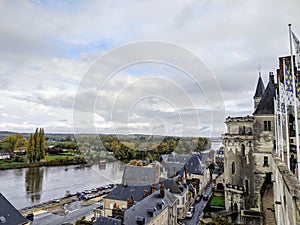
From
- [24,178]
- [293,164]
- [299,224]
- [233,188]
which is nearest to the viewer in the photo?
[299,224]

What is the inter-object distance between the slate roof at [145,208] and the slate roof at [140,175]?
13.2ft

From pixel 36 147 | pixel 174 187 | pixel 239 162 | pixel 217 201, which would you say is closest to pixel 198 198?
pixel 217 201

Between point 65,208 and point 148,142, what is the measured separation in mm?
8672

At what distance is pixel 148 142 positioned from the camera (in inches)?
648

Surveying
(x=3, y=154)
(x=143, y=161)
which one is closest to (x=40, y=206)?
(x=143, y=161)

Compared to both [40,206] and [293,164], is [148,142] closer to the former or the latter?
[293,164]

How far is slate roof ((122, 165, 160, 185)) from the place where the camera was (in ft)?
57.9

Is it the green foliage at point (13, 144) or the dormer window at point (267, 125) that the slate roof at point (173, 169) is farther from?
the green foliage at point (13, 144)

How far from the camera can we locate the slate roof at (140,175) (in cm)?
1766

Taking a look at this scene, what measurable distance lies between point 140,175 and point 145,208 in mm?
6614

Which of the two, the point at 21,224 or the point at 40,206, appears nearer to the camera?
the point at 21,224

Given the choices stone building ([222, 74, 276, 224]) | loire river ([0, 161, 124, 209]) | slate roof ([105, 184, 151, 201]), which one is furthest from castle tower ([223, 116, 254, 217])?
loire river ([0, 161, 124, 209])

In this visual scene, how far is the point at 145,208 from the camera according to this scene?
37.4 ft

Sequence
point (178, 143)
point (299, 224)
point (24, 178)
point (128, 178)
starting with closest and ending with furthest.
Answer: point (299, 224) → point (128, 178) → point (178, 143) → point (24, 178)
